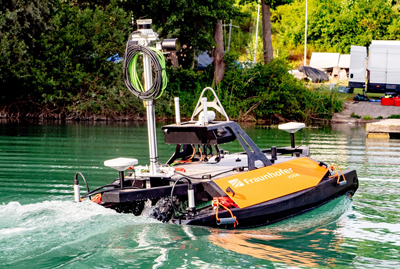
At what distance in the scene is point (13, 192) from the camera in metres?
10.4

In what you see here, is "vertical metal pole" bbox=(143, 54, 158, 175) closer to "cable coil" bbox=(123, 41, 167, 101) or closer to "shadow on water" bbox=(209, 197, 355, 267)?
"cable coil" bbox=(123, 41, 167, 101)

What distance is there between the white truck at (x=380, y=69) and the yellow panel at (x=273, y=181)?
2386 cm

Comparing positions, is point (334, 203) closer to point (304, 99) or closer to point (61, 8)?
point (304, 99)

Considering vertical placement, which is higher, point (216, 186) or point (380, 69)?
point (380, 69)

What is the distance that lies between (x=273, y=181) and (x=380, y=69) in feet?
83.9

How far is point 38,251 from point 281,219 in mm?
3643

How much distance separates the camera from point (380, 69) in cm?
3219

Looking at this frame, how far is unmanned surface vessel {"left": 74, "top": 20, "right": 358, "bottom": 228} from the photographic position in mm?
Result: 7664

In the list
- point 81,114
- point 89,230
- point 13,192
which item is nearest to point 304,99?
point 81,114

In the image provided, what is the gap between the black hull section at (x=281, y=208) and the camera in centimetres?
773

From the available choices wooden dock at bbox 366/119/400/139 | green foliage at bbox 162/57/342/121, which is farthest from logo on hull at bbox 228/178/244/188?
green foliage at bbox 162/57/342/121

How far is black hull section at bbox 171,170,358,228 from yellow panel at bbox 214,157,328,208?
90mm

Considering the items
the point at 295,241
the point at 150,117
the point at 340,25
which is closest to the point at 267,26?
the point at 340,25

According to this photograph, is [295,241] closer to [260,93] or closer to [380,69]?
[260,93]
